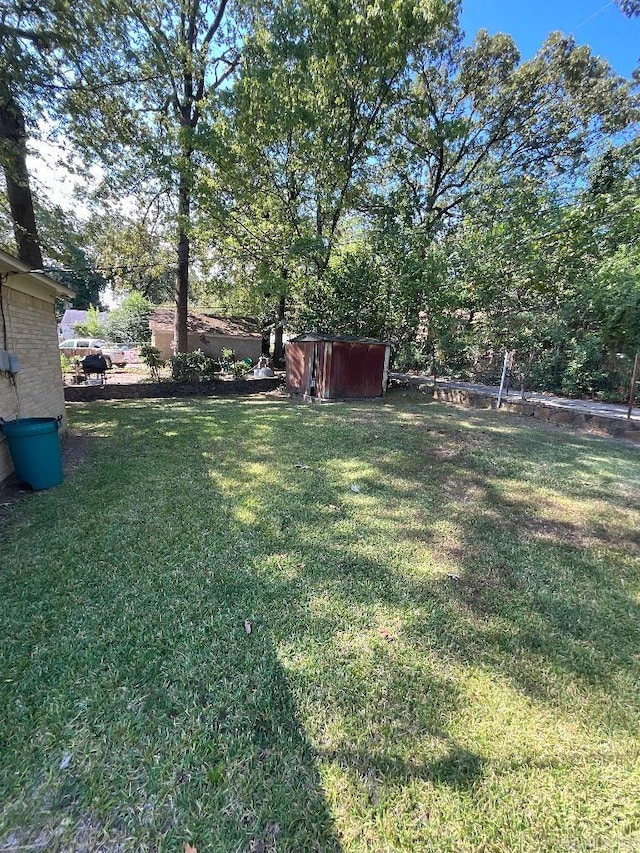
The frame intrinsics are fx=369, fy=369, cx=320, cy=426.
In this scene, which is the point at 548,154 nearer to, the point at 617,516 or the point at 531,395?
the point at 531,395

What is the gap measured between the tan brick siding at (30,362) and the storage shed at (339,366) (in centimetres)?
674

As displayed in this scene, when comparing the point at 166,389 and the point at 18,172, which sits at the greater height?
the point at 18,172

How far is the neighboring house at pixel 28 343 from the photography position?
432cm

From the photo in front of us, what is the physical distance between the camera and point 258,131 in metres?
11.8

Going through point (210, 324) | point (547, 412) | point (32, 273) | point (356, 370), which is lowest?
point (547, 412)

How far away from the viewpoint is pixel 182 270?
13.6 metres

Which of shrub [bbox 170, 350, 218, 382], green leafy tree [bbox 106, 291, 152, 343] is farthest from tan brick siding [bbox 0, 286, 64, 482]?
green leafy tree [bbox 106, 291, 152, 343]

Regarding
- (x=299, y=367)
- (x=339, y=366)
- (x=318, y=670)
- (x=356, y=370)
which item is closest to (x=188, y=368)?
(x=299, y=367)

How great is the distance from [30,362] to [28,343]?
0.86ft

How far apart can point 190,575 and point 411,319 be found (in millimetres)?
13203

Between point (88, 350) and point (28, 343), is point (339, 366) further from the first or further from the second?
point (88, 350)

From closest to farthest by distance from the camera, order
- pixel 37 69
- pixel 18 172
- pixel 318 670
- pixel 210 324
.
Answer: pixel 318 670, pixel 37 69, pixel 18 172, pixel 210 324

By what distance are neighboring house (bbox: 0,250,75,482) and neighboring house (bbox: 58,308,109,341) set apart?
2737cm

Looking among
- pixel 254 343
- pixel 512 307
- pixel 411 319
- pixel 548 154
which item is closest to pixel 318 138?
pixel 411 319
